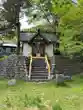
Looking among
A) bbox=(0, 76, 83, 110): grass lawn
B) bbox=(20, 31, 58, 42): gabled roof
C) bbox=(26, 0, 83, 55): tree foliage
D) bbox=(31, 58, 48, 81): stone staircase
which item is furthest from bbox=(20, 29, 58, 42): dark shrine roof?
bbox=(26, 0, 83, 55): tree foliage

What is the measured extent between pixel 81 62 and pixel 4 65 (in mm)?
8432

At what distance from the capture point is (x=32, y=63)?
31.4 meters

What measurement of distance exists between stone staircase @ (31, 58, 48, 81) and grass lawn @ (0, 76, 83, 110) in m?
1.79

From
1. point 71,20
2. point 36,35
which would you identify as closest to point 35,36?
point 36,35

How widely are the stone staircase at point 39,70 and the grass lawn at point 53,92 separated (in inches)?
70.3

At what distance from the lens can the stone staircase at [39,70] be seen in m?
27.7

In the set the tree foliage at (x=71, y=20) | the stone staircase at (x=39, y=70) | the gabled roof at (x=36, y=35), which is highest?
Result: the tree foliage at (x=71, y=20)

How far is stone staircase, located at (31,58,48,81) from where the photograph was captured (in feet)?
91.0

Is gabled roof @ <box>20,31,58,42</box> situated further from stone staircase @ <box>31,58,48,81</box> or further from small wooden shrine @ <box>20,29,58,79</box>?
stone staircase @ <box>31,58,48,81</box>

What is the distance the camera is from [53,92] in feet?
68.6

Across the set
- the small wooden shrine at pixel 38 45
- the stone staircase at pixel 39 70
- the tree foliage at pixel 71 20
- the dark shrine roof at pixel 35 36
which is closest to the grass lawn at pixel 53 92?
the stone staircase at pixel 39 70

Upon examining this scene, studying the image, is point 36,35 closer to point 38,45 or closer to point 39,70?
point 38,45

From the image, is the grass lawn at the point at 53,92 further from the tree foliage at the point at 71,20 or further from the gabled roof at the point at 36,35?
the gabled roof at the point at 36,35

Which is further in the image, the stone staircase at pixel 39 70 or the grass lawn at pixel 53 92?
the stone staircase at pixel 39 70
